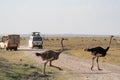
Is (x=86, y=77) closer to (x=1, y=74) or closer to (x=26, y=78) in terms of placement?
(x=26, y=78)

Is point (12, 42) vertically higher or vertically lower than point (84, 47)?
higher

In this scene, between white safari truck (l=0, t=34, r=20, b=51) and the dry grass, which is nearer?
the dry grass

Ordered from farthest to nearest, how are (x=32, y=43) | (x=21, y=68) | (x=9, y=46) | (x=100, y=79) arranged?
1. (x=32, y=43)
2. (x=9, y=46)
3. (x=21, y=68)
4. (x=100, y=79)

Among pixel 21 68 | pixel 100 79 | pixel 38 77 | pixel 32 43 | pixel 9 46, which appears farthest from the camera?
pixel 32 43

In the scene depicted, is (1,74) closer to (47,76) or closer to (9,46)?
(47,76)

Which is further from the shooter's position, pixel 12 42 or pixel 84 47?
pixel 84 47

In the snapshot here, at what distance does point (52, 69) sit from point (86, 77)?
436cm

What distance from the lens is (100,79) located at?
1939cm

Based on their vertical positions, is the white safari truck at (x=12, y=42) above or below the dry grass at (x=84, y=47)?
above

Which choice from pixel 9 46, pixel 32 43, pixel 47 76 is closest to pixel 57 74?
pixel 47 76

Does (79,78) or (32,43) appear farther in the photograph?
(32,43)

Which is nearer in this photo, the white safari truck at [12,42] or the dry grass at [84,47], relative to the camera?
the dry grass at [84,47]

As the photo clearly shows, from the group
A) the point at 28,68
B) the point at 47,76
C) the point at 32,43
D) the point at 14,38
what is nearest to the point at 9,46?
the point at 14,38

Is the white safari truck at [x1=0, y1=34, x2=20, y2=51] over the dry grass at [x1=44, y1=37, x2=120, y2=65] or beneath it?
over
